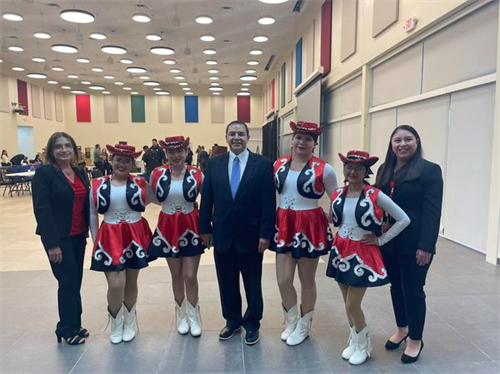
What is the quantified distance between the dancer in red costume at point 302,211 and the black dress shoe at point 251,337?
0.38 m

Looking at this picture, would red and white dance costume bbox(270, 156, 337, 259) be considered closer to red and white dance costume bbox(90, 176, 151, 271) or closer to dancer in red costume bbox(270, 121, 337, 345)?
dancer in red costume bbox(270, 121, 337, 345)

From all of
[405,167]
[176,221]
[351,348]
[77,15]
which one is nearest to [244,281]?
[176,221]

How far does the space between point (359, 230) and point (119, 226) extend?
5.32ft

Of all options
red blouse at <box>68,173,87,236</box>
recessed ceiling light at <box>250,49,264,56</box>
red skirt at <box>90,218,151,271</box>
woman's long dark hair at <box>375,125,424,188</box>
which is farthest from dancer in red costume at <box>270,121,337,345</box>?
recessed ceiling light at <box>250,49,264,56</box>

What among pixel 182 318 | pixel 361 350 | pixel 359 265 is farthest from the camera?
pixel 182 318

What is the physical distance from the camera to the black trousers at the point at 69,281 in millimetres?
2666

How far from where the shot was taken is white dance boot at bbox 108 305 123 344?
277cm

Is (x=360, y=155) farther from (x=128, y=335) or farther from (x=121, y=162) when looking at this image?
(x=128, y=335)

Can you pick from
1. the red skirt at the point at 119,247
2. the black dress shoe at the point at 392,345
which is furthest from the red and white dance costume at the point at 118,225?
the black dress shoe at the point at 392,345

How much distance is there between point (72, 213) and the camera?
2.66 metres

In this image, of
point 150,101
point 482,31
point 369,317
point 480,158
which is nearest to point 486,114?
point 480,158

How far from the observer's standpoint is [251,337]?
9.02ft

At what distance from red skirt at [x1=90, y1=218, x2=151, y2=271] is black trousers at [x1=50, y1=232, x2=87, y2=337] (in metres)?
0.21

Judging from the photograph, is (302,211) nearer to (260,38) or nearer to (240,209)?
(240,209)
